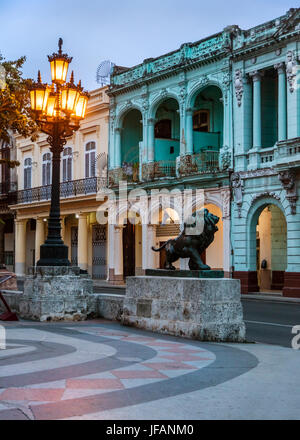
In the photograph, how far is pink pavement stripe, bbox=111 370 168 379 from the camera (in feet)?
20.2

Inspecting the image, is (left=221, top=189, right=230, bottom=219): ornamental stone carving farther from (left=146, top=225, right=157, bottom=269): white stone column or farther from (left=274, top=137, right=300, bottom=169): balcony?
(left=146, top=225, right=157, bottom=269): white stone column

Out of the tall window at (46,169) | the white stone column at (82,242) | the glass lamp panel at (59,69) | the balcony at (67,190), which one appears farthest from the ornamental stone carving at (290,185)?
the tall window at (46,169)

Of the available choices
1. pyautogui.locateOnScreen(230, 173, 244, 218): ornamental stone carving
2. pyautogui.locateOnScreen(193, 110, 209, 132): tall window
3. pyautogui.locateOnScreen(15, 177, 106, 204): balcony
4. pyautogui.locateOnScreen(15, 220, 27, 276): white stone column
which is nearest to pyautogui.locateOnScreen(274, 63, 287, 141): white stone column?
pyautogui.locateOnScreen(230, 173, 244, 218): ornamental stone carving

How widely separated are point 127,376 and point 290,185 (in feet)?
57.6

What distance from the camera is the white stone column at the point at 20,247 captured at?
40406 mm

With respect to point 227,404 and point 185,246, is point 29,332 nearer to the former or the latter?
point 185,246

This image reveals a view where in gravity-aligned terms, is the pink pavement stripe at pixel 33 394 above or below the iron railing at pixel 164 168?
below

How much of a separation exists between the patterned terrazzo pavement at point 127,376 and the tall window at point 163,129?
73.8ft

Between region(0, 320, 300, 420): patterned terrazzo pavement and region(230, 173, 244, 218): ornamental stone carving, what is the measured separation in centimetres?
1615

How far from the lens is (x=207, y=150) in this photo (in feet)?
88.2

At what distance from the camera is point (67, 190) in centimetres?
3538

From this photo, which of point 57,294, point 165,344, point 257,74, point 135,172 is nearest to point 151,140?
point 135,172

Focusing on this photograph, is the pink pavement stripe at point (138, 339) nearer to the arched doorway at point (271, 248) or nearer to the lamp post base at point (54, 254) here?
the lamp post base at point (54, 254)

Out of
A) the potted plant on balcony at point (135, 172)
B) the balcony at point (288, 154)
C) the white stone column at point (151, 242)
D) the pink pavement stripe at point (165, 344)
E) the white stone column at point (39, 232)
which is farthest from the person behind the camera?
the white stone column at point (39, 232)
